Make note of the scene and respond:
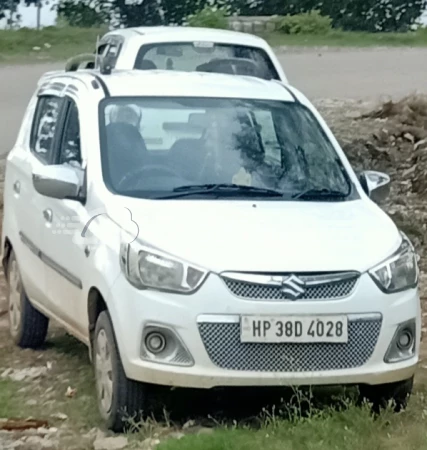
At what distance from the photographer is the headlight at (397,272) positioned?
19.0 feet

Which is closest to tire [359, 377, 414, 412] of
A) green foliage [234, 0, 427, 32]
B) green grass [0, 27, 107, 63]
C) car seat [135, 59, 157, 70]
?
car seat [135, 59, 157, 70]

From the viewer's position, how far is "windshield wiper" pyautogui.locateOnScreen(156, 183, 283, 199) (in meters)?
6.43

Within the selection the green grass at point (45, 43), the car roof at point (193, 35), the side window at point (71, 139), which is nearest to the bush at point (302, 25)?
the green grass at point (45, 43)

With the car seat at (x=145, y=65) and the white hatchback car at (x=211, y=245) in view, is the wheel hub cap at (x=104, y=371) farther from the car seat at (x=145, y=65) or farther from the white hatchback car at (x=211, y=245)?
the car seat at (x=145, y=65)

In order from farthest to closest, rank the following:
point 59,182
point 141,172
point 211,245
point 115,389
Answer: point 141,172
point 59,182
point 115,389
point 211,245

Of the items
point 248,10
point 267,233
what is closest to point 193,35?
point 267,233

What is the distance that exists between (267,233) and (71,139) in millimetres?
1667

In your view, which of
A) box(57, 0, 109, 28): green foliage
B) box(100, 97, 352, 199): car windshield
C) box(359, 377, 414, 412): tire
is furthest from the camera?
box(57, 0, 109, 28): green foliage

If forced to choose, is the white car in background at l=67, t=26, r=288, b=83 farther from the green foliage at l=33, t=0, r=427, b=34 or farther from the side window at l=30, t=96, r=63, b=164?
the green foliage at l=33, t=0, r=427, b=34

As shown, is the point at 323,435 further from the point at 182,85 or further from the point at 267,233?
the point at 182,85

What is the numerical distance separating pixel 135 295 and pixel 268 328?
62 centimetres

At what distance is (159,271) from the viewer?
224 inches

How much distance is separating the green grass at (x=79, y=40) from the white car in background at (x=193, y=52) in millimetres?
18343

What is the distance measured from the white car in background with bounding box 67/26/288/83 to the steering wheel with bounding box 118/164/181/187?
7.20m
